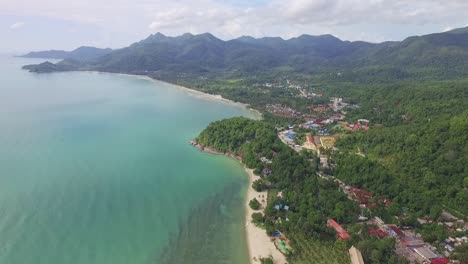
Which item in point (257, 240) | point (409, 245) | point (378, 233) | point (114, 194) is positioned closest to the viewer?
point (409, 245)

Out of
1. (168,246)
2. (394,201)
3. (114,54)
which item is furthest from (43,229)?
(114,54)

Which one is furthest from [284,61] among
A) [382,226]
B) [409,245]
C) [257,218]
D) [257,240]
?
[257,240]

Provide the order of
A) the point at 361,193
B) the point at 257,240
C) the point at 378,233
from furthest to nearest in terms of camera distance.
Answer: the point at 361,193, the point at 257,240, the point at 378,233

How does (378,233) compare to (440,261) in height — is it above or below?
above

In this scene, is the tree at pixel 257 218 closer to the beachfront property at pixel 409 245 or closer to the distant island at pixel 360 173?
the distant island at pixel 360 173

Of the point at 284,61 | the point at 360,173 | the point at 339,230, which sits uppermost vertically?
the point at 284,61

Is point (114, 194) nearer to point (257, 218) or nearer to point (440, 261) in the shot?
point (257, 218)

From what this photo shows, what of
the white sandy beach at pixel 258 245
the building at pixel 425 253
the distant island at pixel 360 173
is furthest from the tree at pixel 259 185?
the building at pixel 425 253
